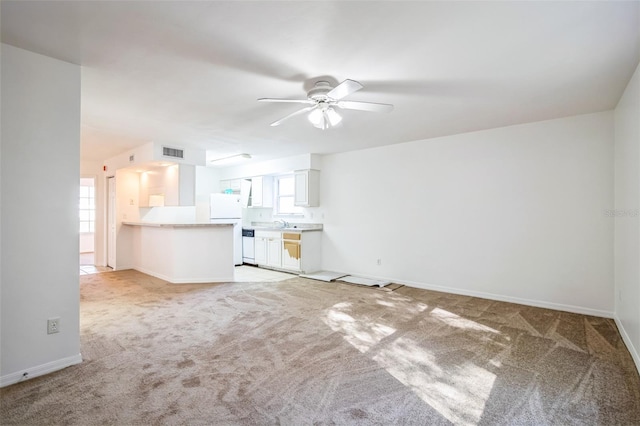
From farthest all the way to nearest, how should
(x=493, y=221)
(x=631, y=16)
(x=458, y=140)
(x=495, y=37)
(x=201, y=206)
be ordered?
(x=201, y=206), (x=458, y=140), (x=493, y=221), (x=495, y=37), (x=631, y=16)

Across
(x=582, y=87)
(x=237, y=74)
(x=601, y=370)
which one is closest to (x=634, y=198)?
(x=582, y=87)

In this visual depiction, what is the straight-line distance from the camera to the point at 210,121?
4117mm

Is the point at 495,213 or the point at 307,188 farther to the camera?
the point at 307,188

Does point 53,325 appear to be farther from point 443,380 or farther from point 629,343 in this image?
point 629,343

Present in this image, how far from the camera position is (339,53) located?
2369mm

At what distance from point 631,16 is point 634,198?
1.61 meters

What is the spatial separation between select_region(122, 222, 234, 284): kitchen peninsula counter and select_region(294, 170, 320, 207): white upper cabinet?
1631 mm

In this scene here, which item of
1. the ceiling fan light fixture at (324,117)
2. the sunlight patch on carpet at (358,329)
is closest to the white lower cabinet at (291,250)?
the sunlight patch on carpet at (358,329)

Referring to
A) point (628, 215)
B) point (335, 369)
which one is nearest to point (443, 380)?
point (335, 369)

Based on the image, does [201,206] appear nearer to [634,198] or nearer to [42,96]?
[42,96]

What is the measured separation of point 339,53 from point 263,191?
5.35m

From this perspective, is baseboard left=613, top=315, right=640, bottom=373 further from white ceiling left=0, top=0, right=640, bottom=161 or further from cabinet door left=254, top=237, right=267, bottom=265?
cabinet door left=254, top=237, right=267, bottom=265

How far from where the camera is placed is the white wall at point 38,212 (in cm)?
225

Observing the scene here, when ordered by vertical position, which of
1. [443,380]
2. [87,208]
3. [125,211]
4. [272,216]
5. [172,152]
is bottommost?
[443,380]
